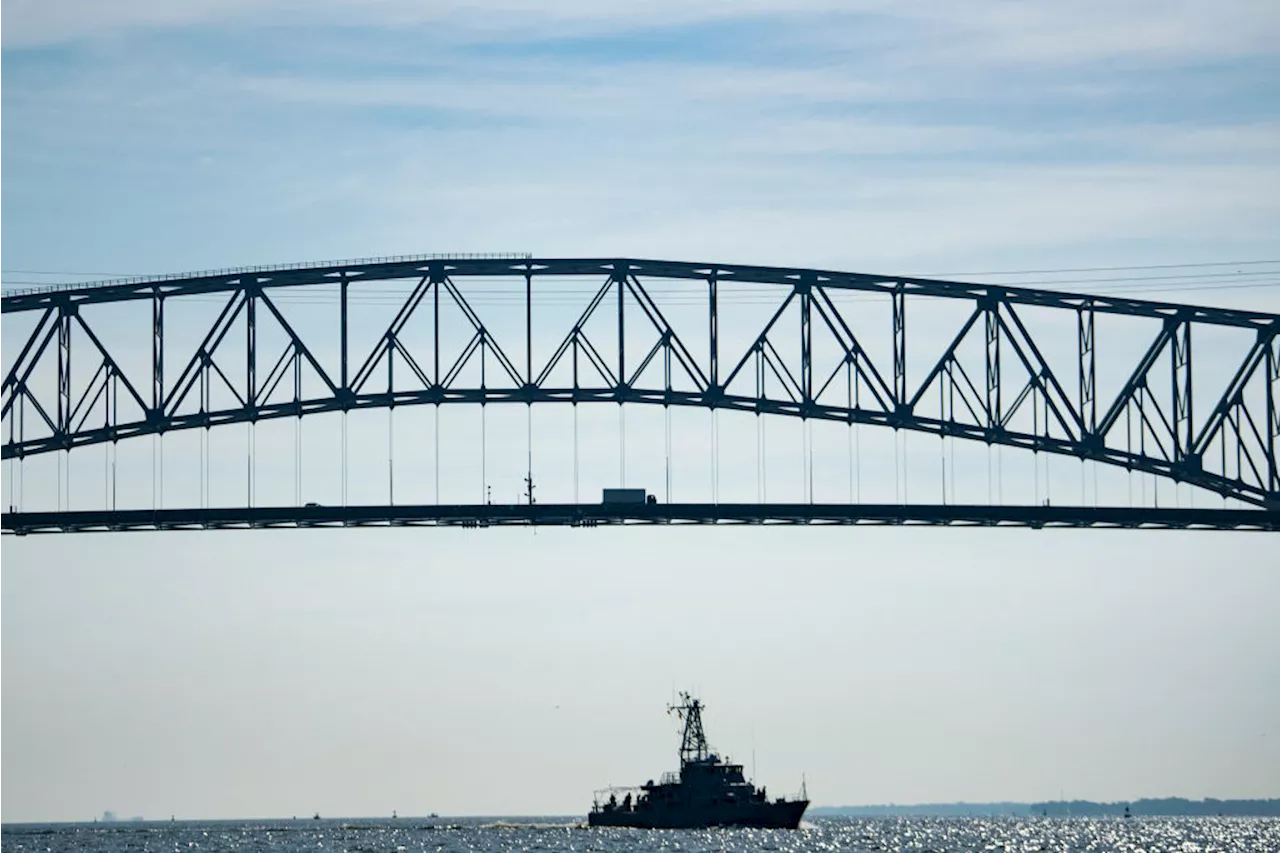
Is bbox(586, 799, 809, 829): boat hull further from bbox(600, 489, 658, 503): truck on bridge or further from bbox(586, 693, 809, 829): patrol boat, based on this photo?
bbox(600, 489, 658, 503): truck on bridge

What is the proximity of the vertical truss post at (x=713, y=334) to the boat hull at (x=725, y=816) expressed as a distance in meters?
64.2

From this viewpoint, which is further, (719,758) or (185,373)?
(719,758)

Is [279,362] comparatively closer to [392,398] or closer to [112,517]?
[392,398]

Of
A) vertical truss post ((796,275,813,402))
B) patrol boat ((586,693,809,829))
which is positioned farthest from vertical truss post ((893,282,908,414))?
patrol boat ((586,693,809,829))

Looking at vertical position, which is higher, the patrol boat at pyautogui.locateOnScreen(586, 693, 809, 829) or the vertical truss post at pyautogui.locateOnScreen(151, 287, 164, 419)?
the vertical truss post at pyautogui.locateOnScreen(151, 287, 164, 419)

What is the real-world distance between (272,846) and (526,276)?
61.2 meters

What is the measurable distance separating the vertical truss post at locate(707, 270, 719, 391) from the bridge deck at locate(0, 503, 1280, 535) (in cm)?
692

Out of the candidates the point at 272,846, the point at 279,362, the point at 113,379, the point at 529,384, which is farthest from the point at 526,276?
the point at 272,846

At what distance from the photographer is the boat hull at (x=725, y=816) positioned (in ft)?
513

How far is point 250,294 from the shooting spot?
96.6 m

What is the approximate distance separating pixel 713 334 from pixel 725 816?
66.2m

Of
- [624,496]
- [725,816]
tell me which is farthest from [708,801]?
[624,496]

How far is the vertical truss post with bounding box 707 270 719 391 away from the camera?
9794cm

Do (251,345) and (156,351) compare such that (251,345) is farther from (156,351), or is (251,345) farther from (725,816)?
(725,816)
